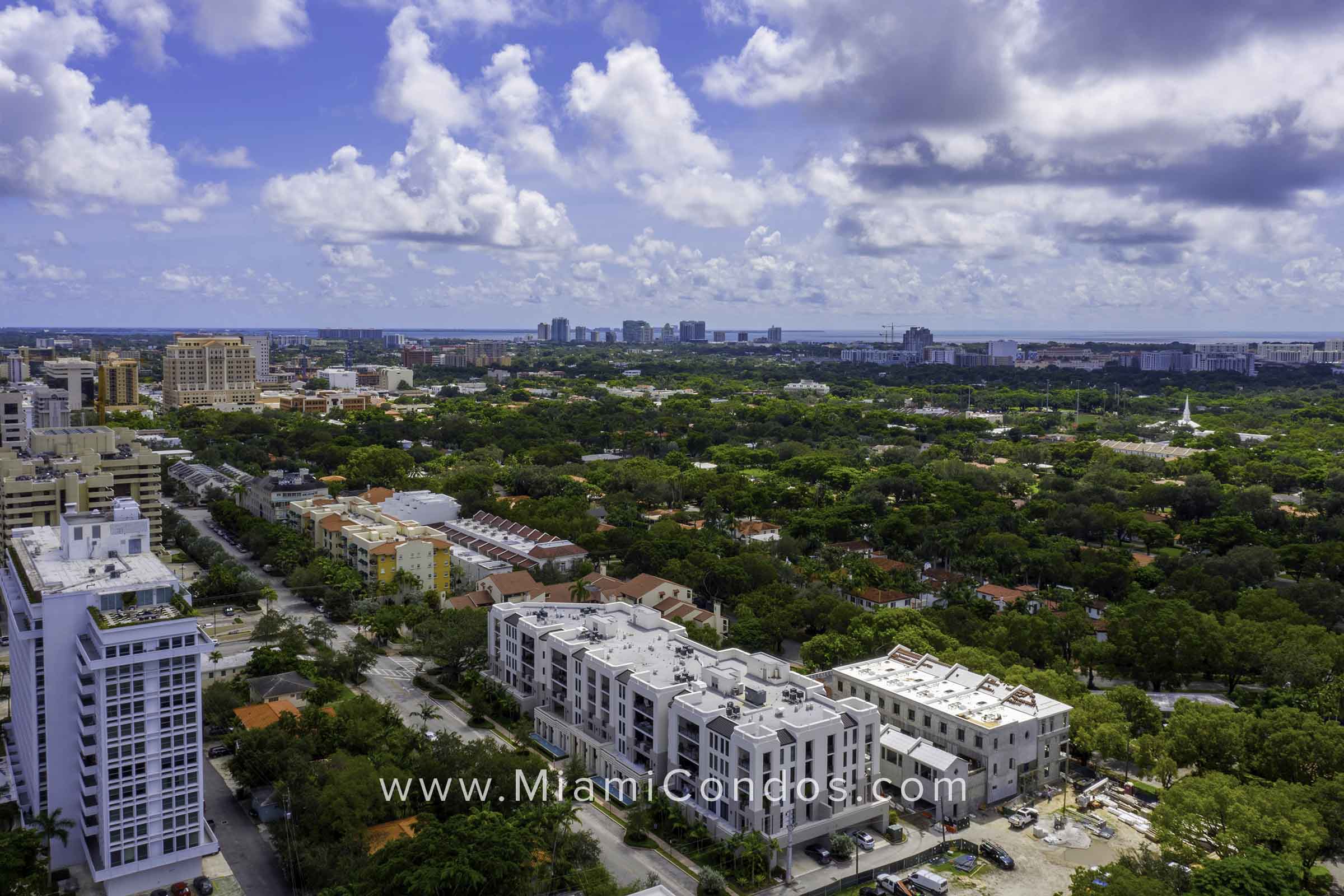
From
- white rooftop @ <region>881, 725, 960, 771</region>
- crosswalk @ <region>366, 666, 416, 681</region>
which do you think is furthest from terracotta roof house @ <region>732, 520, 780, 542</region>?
white rooftop @ <region>881, 725, 960, 771</region>

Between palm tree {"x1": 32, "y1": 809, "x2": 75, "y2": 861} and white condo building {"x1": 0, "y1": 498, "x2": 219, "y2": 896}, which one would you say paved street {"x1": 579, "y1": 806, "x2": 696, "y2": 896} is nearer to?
white condo building {"x1": 0, "y1": 498, "x2": 219, "y2": 896}

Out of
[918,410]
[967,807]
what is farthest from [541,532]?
[918,410]

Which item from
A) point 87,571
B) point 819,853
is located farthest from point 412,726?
point 819,853

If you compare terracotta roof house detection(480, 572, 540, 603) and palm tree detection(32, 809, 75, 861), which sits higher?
terracotta roof house detection(480, 572, 540, 603)

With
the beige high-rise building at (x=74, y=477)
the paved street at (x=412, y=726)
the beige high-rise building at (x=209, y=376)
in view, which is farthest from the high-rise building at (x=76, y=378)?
the paved street at (x=412, y=726)

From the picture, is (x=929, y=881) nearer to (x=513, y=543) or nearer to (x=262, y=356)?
(x=513, y=543)

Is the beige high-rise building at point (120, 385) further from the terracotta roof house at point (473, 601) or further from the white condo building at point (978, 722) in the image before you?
the white condo building at point (978, 722)

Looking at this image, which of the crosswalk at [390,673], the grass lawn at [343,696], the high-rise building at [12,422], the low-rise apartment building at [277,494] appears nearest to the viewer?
the grass lawn at [343,696]
